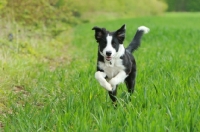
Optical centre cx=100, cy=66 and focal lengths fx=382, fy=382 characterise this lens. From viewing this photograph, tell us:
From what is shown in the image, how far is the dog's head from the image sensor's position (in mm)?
4051

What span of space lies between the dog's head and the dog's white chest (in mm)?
82

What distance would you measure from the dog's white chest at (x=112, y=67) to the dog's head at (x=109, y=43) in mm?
82

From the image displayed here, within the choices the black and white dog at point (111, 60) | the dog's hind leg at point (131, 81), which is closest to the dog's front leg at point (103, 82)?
the black and white dog at point (111, 60)

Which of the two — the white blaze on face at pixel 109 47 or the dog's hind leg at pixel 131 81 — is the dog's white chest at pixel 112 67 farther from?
the dog's hind leg at pixel 131 81

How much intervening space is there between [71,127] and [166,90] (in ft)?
4.72

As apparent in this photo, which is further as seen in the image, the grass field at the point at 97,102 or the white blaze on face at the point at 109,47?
the white blaze on face at the point at 109,47

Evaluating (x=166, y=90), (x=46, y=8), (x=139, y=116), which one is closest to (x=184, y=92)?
(x=166, y=90)

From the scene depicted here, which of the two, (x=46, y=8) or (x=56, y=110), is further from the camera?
(x=46, y=8)

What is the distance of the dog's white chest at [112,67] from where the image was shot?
422 cm

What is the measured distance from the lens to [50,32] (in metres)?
14.6

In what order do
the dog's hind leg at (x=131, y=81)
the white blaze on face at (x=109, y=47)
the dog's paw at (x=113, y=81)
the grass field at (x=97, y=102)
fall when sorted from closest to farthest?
the grass field at (x=97, y=102)
the white blaze on face at (x=109, y=47)
the dog's paw at (x=113, y=81)
the dog's hind leg at (x=131, y=81)

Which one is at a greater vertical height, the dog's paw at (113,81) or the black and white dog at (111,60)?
the black and white dog at (111,60)

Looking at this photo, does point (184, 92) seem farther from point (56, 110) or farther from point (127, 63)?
point (56, 110)

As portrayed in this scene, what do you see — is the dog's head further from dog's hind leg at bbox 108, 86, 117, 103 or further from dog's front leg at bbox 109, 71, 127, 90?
dog's hind leg at bbox 108, 86, 117, 103
